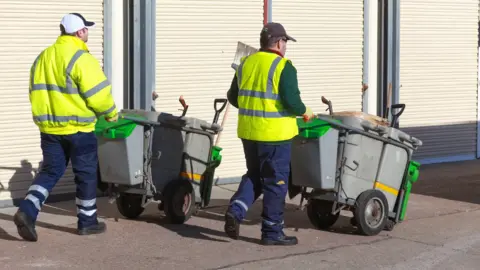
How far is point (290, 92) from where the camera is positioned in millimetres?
8445

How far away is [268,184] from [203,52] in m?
3.94

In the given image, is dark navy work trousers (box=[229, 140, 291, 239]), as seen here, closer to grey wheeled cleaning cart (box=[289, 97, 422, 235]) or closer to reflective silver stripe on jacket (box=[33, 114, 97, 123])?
grey wheeled cleaning cart (box=[289, 97, 422, 235])

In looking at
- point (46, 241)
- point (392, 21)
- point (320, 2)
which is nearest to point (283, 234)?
point (46, 241)

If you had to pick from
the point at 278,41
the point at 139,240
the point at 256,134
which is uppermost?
the point at 278,41

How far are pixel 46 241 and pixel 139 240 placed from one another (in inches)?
31.1

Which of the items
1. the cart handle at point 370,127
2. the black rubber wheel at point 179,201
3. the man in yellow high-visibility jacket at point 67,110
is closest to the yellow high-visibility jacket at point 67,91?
the man in yellow high-visibility jacket at point 67,110

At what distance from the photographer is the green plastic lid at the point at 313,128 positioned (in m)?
8.86

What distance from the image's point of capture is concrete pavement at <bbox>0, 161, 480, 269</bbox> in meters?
8.06

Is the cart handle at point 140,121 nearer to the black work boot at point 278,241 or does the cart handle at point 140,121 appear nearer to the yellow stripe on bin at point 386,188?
the black work boot at point 278,241

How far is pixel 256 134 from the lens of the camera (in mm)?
8594

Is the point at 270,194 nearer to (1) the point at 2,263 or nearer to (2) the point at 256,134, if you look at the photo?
(2) the point at 256,134

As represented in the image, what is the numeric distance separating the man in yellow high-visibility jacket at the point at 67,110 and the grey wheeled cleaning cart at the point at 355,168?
1737 millimetres

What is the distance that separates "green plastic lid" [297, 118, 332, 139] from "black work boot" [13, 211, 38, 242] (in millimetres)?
2418

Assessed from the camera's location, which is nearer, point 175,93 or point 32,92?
point 32,92
